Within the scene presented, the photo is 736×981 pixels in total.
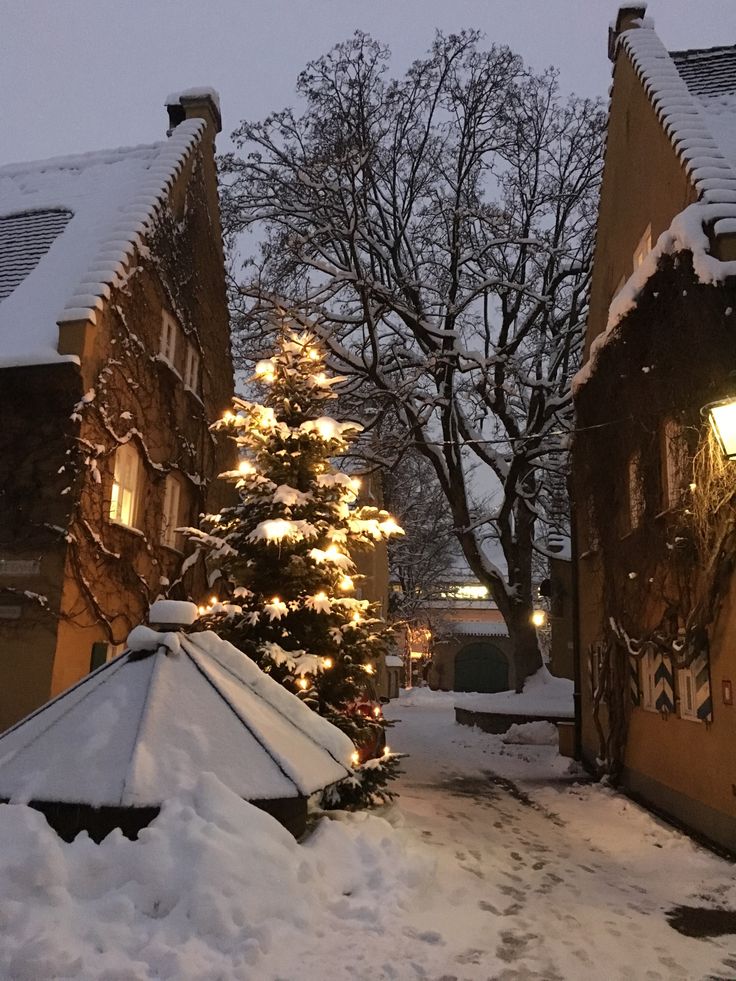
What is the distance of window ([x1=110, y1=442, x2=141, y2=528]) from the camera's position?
13.6 m

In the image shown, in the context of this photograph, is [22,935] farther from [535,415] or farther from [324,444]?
[535,415]

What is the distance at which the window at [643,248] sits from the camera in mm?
12711

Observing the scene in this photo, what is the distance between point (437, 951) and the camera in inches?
214

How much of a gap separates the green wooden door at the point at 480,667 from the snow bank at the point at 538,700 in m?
30.1

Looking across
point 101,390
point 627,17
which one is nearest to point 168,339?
point 101,390

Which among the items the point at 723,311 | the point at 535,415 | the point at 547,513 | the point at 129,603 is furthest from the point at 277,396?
the point at 547,513

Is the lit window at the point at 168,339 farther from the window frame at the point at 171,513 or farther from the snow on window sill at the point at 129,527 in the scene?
the snow on window sill at the point at 129,527

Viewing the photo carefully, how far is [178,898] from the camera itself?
16.7 feet

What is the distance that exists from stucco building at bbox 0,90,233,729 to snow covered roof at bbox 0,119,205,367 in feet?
0.13

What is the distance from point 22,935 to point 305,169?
19075 millimetres

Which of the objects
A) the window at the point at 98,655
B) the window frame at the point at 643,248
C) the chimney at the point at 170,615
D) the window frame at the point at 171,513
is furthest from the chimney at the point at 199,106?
the chimney at the point at 170,615

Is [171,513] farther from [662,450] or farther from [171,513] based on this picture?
[662,450]

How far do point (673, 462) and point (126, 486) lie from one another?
874cm

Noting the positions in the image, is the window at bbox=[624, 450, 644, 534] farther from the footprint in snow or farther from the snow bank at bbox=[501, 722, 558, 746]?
the snow bank at bbox=[501, 722, 558, 746]
